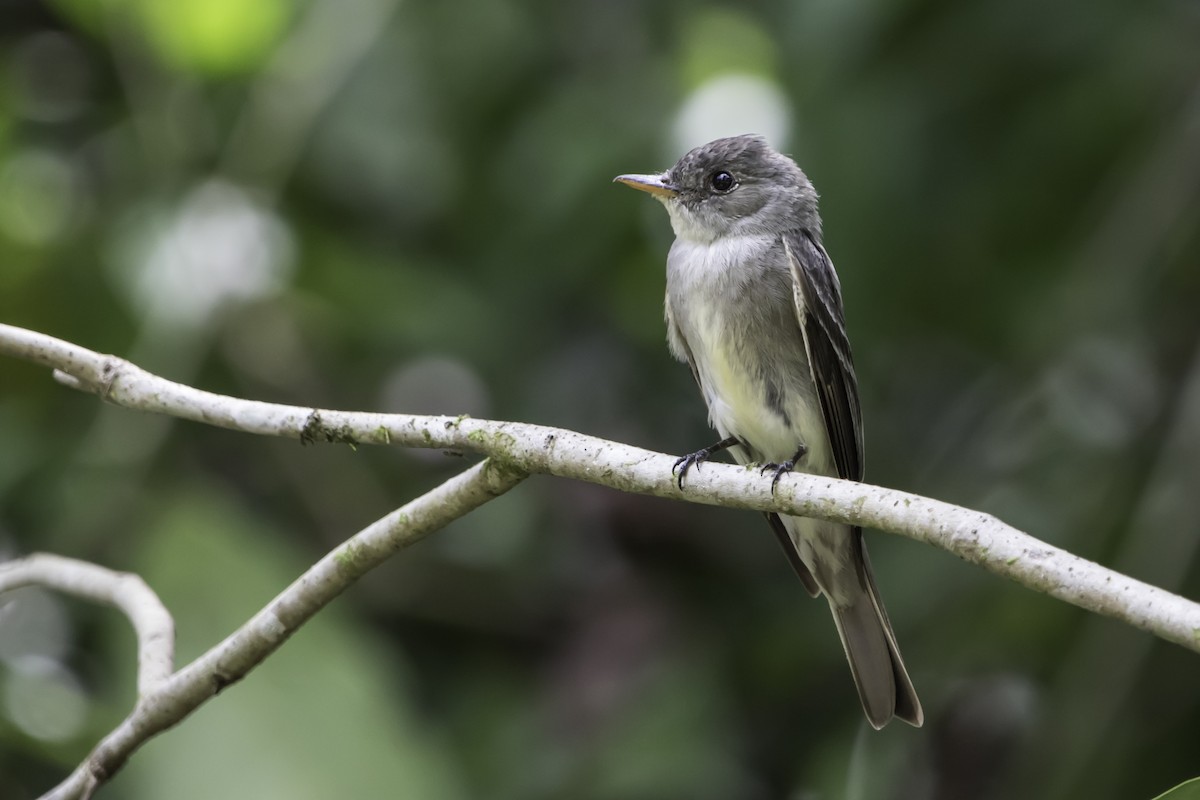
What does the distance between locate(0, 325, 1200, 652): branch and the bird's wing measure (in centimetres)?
131

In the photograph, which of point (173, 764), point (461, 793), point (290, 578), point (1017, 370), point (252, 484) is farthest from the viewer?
point (252, 484)

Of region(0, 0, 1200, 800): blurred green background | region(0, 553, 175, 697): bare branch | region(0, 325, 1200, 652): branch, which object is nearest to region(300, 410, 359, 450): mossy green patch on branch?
region(0, 325, 1200, 652): branch

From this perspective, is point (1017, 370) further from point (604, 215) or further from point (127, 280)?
point (127, 280)

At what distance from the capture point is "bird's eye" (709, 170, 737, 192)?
404 centimetres

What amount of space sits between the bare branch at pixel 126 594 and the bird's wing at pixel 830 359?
1737 millimetres

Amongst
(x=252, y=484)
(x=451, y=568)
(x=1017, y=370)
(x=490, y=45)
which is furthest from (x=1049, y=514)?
(x=252, y=484)

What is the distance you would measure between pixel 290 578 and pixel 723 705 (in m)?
1.29

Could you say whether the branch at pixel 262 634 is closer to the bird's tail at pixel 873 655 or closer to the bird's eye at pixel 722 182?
the bird's tail at pixel 873 655

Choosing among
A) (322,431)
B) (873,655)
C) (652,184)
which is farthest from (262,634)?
(652,184)

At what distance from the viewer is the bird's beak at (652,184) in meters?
3.82

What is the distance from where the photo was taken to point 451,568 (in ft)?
15.7

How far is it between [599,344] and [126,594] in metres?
2.66

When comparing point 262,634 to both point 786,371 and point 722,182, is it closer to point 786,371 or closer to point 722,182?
point 786,371

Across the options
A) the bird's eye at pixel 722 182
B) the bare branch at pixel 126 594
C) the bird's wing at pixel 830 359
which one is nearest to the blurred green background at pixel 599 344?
the bird's eye at pixel 722 182
